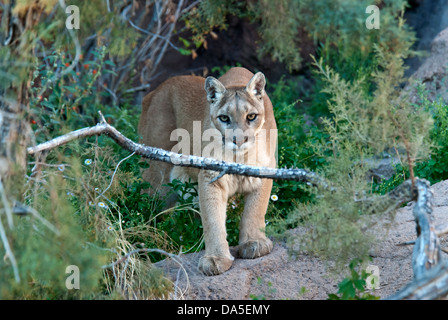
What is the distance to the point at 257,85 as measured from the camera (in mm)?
5090

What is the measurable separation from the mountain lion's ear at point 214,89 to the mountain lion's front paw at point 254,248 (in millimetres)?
1293

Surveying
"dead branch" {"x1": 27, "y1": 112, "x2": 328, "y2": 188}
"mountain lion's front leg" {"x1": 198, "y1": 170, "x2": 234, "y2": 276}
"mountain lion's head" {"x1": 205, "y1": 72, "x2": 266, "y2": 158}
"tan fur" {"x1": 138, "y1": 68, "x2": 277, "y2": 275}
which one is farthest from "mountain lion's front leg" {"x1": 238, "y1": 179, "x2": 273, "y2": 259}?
"dead branch" {"x1": 27, "y1": 112, "x2": 328, "y2": 188}

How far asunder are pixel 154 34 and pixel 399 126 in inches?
210

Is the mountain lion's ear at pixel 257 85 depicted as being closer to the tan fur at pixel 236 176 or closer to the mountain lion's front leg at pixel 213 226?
the tan fur at pixel 236 176

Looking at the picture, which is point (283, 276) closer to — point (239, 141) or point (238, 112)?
point (239, 141)

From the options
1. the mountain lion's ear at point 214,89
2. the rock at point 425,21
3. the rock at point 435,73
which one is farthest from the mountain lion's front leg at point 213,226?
the rock at point 425,21

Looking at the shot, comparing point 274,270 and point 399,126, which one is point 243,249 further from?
point 399,126

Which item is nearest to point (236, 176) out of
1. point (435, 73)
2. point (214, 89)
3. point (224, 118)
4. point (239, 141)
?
point (239, 141)

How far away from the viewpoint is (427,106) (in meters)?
6.35

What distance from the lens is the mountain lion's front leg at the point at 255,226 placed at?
473cm

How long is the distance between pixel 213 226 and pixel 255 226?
0.39 meters

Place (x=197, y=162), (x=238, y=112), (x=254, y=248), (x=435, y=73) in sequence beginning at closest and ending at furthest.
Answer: (x=197, y=162) < (x=254, y=248) < (x=238, y=112) < (x=435, y=73)

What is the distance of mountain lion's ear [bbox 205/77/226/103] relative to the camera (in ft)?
16.5

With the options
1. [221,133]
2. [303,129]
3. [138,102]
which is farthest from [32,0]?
[138,102]
